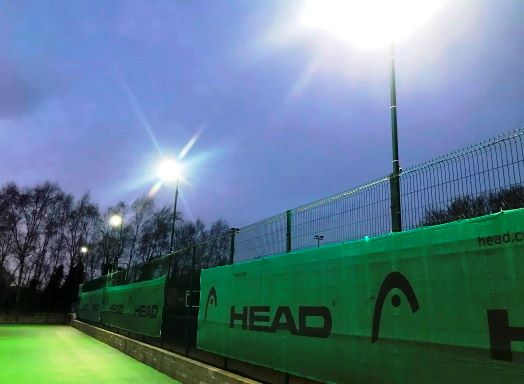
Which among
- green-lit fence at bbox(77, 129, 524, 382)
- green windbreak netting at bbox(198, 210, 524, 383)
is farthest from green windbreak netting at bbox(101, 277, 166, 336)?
green windbreak netting at bbox(198, 210, 524, 383)

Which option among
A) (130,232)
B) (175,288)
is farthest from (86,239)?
(175,288)

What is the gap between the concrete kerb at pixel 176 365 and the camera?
27.8 feet

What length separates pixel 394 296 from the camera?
4.94m

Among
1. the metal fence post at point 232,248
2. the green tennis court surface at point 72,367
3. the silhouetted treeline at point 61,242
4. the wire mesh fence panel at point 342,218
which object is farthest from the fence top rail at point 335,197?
the silhouetted treeline at point 61,242

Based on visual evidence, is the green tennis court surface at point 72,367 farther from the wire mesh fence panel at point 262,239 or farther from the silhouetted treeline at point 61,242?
the silhouetted treeline at point 61,242

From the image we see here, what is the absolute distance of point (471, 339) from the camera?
4059 mm

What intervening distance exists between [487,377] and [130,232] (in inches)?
2777

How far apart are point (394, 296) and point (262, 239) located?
3.78 m

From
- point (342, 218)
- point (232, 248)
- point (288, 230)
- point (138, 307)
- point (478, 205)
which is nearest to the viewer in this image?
point (478, 205)

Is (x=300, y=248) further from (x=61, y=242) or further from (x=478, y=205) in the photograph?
(x=61, y=242)

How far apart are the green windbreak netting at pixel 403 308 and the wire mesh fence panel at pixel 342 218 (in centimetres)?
31

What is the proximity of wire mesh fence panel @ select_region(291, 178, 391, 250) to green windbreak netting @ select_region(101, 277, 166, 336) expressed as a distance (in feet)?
23.7

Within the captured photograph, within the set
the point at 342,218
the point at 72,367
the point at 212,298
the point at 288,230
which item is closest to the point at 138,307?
the point at 72,367

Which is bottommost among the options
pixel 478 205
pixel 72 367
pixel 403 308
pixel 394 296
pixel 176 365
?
pixel 72 367
